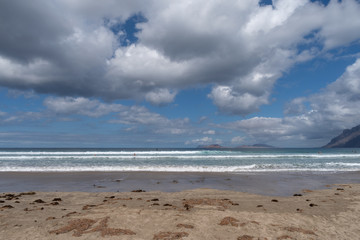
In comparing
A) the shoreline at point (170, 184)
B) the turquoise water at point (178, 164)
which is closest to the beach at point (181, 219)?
the shoreline at point (170, 184)

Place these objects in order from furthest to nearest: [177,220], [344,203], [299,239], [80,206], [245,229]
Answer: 1. [344,203]
2. [80,206]
3. [177,220]
4. [245,229]
5. [299,239]

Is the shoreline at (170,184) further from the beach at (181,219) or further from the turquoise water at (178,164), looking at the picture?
the turquoise water at (178,164)

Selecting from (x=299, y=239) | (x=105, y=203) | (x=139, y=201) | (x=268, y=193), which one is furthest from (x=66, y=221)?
(x=268, y=193)

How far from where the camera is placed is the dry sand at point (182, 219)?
543cm

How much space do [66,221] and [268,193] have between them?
904 centimetres

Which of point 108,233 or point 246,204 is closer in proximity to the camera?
point 108,233

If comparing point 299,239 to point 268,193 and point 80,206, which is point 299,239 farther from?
point 80,206

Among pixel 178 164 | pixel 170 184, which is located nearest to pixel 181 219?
pixel 170 184

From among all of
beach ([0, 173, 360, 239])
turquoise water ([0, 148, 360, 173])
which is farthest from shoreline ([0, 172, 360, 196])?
turquoise water ([0, 148, 360, 173])

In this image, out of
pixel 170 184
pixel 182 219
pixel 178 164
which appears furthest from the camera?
pixel 178 164

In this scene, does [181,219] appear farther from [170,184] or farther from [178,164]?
[178,164]

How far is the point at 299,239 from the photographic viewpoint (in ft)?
17.2

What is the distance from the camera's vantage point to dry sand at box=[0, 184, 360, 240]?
5426 millimetres

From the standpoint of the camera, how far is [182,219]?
20.5 feet
